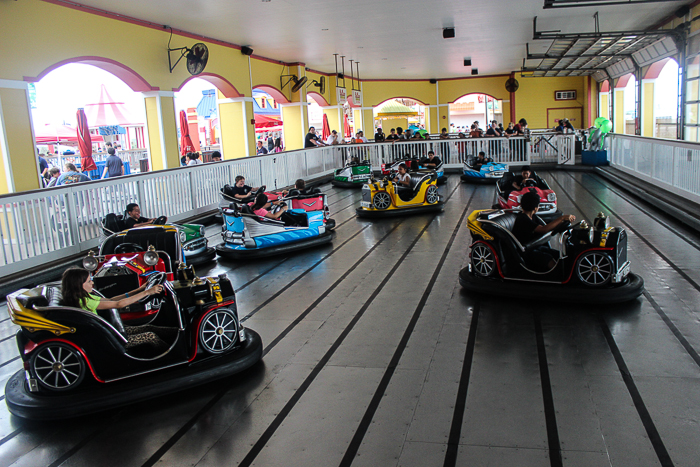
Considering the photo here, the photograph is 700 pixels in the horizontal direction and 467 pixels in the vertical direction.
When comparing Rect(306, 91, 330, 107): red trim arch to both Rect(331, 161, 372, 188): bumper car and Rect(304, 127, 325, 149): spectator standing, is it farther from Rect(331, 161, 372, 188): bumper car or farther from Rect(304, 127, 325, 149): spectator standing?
Rect(331, 161, 372, 188): bumper car

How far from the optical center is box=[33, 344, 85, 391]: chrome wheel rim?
3219mm

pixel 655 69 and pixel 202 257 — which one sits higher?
pixel 655 69

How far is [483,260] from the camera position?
16.8 ft

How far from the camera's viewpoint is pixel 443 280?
567cm

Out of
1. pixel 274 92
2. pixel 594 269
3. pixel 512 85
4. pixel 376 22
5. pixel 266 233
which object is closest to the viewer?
pixel 594 269

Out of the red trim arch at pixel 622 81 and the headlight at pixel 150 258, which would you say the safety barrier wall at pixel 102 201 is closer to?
the headlight at pixel 150 258

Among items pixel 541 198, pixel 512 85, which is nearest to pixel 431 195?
pixel 541 198

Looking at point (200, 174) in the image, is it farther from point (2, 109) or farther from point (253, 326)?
point (253, 326)

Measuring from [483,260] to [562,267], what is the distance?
0.69 metres

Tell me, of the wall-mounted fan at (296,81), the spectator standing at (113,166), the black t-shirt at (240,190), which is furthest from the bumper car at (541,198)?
the wall-mounted fan at (296,81)

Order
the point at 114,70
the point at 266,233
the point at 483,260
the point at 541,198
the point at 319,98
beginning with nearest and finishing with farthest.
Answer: the point at 483,260
the point at 266,233
the point at 541,198
the point at 114,70
the point at 319,98

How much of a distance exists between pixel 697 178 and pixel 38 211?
8.95m

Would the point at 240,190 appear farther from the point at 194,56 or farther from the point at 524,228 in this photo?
the point at 524,228

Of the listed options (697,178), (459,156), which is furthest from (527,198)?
(459,156)
